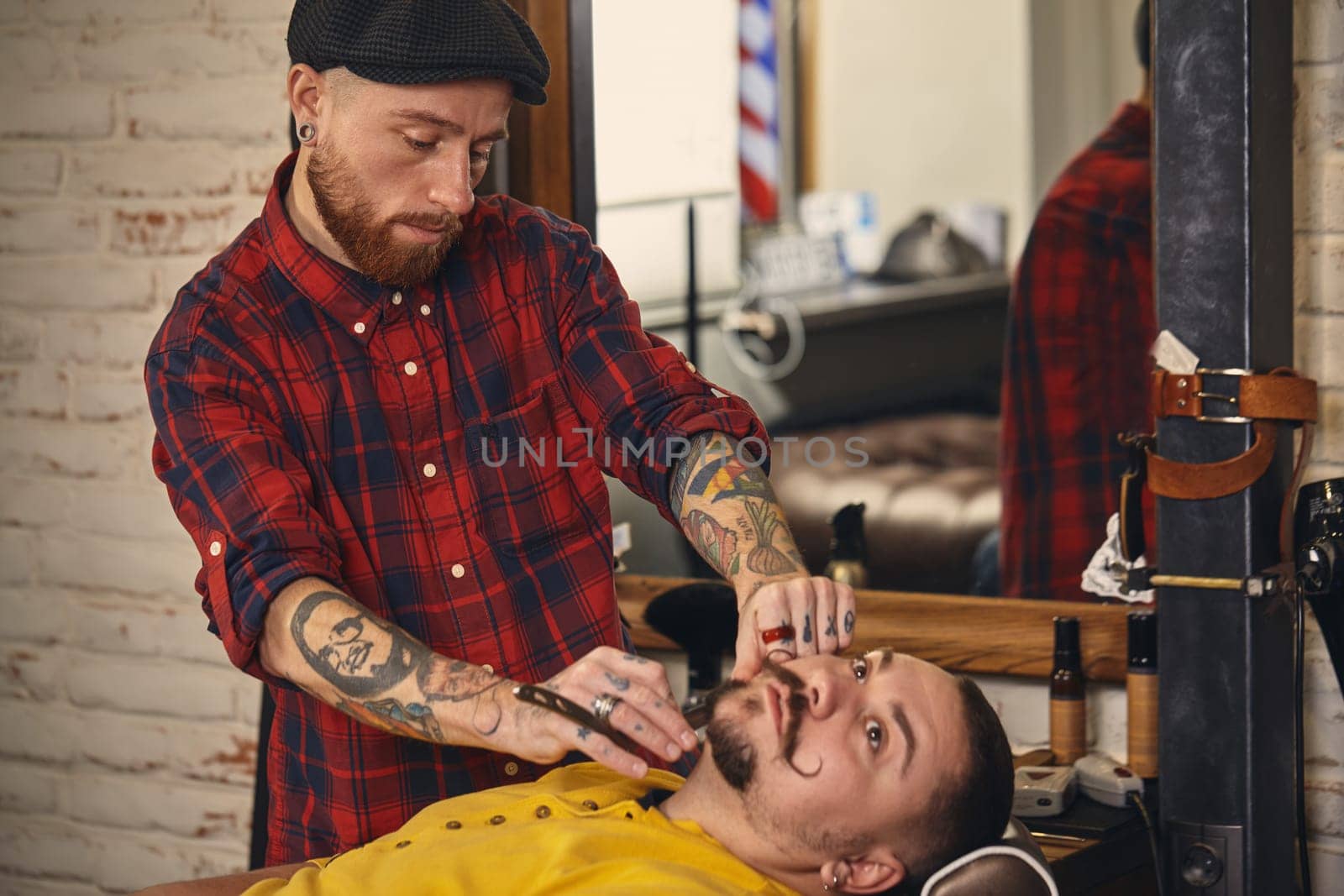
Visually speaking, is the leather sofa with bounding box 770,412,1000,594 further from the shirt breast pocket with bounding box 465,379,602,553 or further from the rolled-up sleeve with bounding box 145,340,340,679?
the rolled-up sleeve with bounding box 145,340,340,679

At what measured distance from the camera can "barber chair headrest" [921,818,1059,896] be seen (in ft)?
4.64

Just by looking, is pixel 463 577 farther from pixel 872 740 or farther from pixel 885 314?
pixel 885 314

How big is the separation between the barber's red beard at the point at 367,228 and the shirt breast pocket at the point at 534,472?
7.5 inches

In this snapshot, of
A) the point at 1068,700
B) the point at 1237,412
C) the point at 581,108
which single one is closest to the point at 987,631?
the point at 1068,700

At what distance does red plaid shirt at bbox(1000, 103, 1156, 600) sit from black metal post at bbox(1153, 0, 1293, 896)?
27.0 inches

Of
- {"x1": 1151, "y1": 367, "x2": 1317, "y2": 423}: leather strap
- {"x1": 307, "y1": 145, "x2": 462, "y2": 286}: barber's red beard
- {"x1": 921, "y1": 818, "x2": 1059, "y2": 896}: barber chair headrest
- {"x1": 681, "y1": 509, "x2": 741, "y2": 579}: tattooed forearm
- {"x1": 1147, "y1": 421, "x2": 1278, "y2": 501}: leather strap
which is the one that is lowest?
{"x1": 921, "y1": 818, "x2": 1059, "y2": 896}: barber chair headrest

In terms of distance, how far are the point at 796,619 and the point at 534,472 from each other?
1.27ft

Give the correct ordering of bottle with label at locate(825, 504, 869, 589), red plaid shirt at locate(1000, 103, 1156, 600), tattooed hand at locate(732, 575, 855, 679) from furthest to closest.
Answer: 1. red plaid shirt at locate(1000, 103, 1156, 600)
2. bottle with label at locate(825, 504, 869, 589)
3. tattooed hand at locate(732, 575, 855, 679)

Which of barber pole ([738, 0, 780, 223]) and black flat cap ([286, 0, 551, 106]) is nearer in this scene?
black flat cap ([286, 0, 551, 106])

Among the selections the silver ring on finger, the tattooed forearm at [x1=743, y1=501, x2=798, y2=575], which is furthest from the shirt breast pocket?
the silver ring on finger

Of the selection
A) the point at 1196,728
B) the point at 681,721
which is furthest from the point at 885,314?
the point at 681,721

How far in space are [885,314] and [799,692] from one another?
3.33m

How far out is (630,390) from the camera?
1730 millimetres

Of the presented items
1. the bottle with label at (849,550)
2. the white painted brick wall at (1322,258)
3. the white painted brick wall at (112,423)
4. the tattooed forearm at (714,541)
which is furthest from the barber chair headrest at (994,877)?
the white painted brick wall at (112,423)
